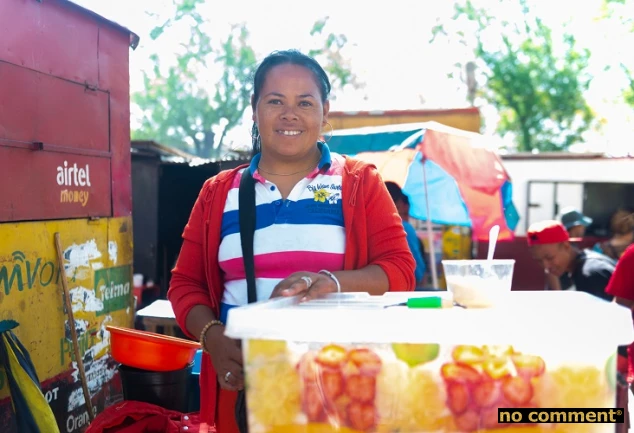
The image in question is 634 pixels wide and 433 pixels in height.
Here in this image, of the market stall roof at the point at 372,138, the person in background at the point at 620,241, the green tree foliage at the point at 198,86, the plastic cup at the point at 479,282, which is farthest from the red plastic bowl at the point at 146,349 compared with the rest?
the green tree foliage at the point at 198,86

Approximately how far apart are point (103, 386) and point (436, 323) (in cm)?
344

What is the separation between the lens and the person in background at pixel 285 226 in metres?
1.71

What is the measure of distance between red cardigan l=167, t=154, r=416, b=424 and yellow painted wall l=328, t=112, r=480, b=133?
8.09 meters

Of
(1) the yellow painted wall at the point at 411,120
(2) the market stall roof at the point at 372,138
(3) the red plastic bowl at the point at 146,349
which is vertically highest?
(1) the yellow painted wall at the point at 411,120

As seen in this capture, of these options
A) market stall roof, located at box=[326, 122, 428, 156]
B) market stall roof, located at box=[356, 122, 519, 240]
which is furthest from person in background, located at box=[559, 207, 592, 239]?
market stall roof, located at box=[326, 122, 428, 156]

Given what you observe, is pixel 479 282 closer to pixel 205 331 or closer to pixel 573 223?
pixel 205 331

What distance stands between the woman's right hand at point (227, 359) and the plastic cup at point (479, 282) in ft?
1.85

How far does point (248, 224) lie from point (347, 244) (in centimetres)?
28

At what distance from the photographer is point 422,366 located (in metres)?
1.24

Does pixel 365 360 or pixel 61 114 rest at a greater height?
pixel 61 114

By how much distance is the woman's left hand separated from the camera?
146 centimetres

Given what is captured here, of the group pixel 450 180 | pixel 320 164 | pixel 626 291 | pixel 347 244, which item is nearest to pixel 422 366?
pixel 347 244

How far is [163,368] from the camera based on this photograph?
3.10m

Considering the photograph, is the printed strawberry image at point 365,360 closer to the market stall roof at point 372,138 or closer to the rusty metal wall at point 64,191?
the rusty metal wall at point 64,191
